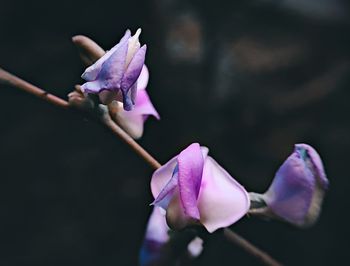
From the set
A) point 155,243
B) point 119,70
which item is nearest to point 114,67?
point 119,70

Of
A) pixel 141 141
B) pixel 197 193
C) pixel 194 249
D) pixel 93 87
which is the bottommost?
pixel 141 141

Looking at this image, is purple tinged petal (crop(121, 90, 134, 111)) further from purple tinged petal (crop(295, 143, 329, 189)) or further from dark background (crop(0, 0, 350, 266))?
dark background (crop(0, 0, 350, 266))

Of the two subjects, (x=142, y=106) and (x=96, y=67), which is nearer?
(x=96, y=67)

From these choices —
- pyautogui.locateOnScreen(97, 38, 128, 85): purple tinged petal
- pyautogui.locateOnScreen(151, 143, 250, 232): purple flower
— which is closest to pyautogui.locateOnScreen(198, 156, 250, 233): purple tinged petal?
pyautogui.locateOnScreen(151, 143, 250, 232): purple flower

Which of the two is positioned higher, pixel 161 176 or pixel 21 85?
pixel 21 85

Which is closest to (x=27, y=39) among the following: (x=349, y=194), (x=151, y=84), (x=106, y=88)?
(x=151, y=84)

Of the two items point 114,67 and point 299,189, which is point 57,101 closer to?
point 114,67

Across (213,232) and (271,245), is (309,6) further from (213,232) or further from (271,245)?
(213,232)
